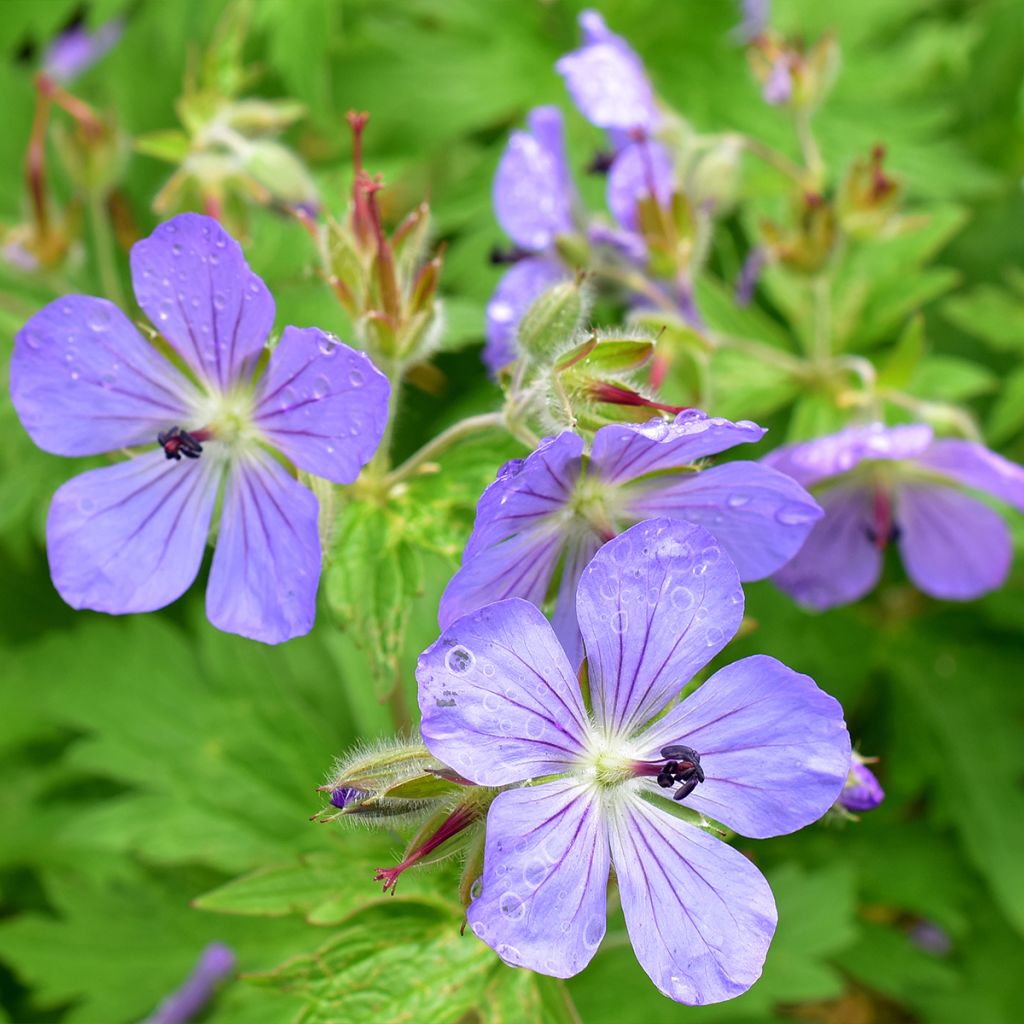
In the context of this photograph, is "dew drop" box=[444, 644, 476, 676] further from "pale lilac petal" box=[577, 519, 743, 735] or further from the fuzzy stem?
the fuzzy stem

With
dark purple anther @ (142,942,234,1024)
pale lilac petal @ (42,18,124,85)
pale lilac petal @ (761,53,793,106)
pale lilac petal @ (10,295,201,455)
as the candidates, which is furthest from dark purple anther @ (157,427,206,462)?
pale lilac petal @ (42,18,124,85)

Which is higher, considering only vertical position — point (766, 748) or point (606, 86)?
point (606, 86)

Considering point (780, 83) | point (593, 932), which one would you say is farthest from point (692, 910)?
point (780, 83)

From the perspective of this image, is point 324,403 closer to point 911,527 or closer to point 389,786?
point 389,786

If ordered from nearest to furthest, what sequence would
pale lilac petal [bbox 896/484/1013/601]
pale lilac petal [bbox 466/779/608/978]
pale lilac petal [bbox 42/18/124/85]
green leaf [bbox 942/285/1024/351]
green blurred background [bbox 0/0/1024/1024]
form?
1. pale lilac petal [bbox 466/779/608/978]
2. pale lilac petal [bbox 896/484/1013/601]
3. green blurred background [bbox 0/0/1024/1024]
4. green leaf [bbox 942/285/1024/351]
5. pale lilac petal [bbox 42/18/124/85]

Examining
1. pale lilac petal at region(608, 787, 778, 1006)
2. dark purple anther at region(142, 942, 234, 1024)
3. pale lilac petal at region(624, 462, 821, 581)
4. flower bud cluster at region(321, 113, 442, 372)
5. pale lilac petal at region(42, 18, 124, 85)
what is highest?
flower bud cluster at region(321, 113, 442, 372)

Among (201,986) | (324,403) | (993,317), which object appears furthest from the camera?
(993,317)

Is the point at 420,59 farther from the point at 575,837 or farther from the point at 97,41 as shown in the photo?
the point at 575,837
